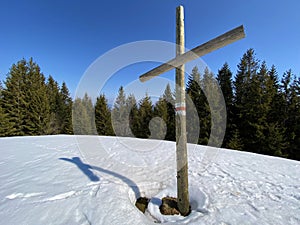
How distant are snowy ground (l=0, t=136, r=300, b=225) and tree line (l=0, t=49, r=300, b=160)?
5.70 meters

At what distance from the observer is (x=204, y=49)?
1828 millimetres

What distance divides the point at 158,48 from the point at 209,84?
468 inches

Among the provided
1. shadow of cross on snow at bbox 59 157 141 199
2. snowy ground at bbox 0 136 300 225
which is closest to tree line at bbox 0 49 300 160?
snowy ground at bbox 0 136 300 225

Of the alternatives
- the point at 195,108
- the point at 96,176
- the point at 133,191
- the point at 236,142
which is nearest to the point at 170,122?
the point at 195,108

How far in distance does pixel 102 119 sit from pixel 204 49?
19.1 meters

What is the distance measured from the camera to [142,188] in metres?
2.67

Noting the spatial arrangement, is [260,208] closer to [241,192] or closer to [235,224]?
[241,192]

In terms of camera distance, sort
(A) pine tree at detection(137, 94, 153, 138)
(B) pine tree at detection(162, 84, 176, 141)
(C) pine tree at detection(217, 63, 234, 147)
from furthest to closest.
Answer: (A) pine tree at detection(137, 94, 153, 138)
(B) pine tree at detection(162, 84, 176, 141)
(C) pine tree at detection(217, 63, 234, 147)

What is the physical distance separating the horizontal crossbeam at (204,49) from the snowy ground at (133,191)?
2.12 m

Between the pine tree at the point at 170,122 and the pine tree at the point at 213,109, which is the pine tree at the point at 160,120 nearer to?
the pine tree at the point at 170,122

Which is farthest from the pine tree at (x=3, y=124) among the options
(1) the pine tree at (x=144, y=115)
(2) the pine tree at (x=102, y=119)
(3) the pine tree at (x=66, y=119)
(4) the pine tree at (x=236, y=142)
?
(4) the pine tree at (x=236, y=142)

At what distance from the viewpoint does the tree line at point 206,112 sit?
11.5 metres

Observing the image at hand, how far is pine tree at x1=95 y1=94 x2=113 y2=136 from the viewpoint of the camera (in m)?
19.3

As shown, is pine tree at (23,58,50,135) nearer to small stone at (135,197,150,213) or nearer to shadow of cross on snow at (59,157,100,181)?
shadow of cross on snow at (59,157,100,181)
